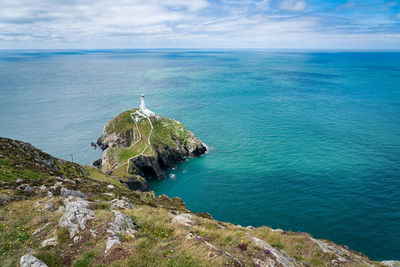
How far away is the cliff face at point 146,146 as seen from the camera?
66306 millimetres

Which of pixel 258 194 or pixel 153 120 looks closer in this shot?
pixel 258 194

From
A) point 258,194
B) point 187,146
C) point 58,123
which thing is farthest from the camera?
point 58,123

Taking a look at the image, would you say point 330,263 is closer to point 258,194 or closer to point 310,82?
point 258,194

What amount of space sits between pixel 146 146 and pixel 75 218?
5462 cm

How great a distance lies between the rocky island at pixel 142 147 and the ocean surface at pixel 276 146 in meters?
5.36

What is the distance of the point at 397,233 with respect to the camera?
1623 inches

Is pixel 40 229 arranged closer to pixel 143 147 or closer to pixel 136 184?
pixel 136 184

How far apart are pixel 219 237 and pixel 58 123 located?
113m

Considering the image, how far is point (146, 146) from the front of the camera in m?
71.7

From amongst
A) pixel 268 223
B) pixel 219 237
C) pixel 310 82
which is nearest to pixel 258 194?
pixel 268 223

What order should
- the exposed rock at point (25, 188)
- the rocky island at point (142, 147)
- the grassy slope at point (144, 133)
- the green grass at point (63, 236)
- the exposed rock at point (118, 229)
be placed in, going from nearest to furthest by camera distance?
the exposed rock at point (118, 229)
the green grass at point (63, 236)
the exposed rock at point (25, 188)
the rocky island at point (142, 147)
the grassy slope at point (144, 133)

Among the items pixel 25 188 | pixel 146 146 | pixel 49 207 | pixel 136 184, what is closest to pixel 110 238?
pixel 49 207

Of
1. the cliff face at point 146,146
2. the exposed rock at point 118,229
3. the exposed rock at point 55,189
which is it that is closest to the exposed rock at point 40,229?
the exposed rock at point 118,229

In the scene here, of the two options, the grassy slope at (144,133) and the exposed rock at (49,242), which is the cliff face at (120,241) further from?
the grassy slope at (144,133)
